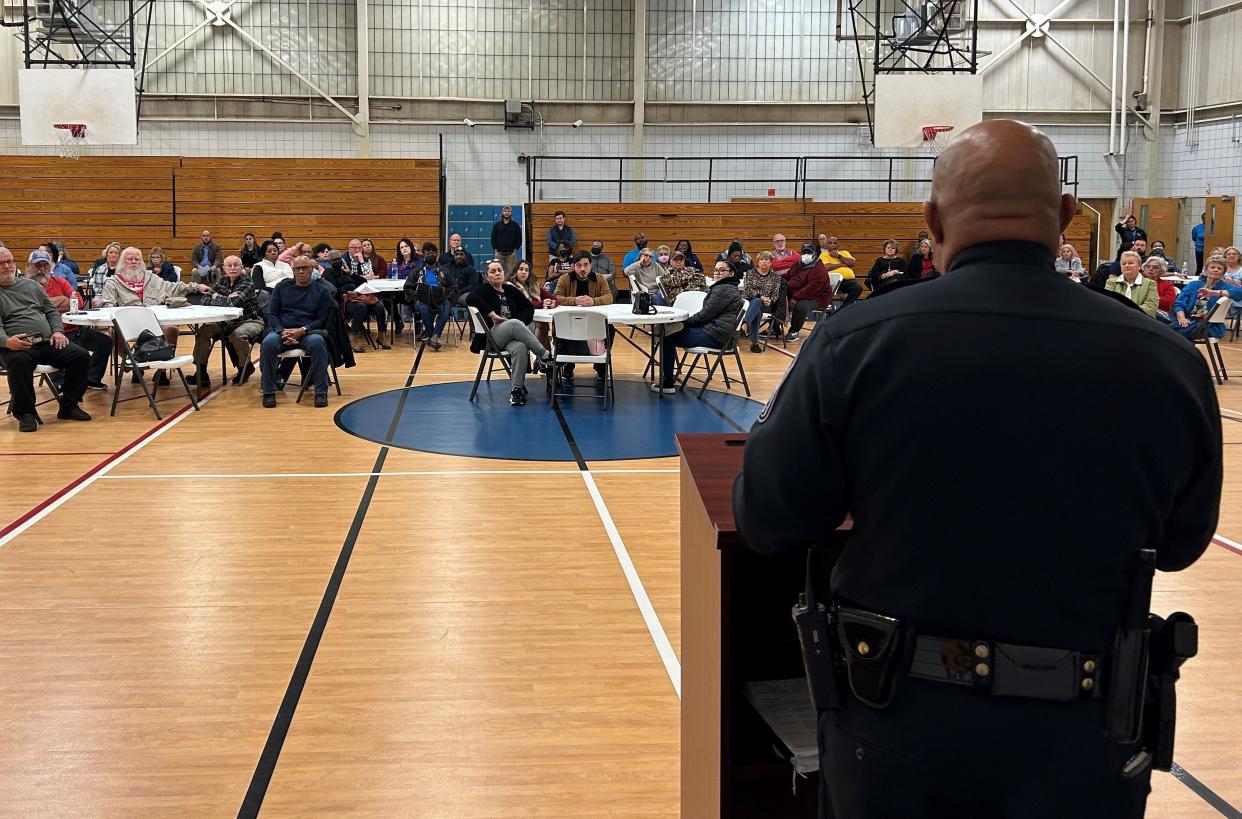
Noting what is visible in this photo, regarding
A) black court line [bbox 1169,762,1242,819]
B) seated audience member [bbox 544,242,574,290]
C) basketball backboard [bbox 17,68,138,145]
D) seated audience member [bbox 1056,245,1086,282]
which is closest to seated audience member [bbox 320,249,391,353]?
seated audience member [bbox 544,242,574,290]

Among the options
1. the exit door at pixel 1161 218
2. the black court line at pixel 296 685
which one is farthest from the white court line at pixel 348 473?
the exit door at pixel 1161 218

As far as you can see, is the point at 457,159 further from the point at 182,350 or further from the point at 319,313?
the point at 319,313

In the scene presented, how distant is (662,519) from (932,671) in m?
4.63

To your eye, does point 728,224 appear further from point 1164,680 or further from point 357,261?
point 1164,680

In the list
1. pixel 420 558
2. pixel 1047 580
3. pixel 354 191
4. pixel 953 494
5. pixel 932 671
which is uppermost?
pixel 354 191

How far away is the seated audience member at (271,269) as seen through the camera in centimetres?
1260

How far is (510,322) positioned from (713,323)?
5.86 ft

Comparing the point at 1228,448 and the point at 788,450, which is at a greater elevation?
the point at 788,450

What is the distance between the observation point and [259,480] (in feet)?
22.6

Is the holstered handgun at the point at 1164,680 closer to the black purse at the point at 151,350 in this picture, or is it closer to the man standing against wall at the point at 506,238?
the black purse at the point at 151,350

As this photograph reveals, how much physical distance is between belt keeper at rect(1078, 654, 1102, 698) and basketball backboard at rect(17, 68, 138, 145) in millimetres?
15431

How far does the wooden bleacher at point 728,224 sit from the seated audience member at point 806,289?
485cm

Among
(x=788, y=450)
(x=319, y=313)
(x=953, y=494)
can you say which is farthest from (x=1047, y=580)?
(x=319, y=313)

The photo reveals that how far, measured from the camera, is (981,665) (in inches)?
56.3
